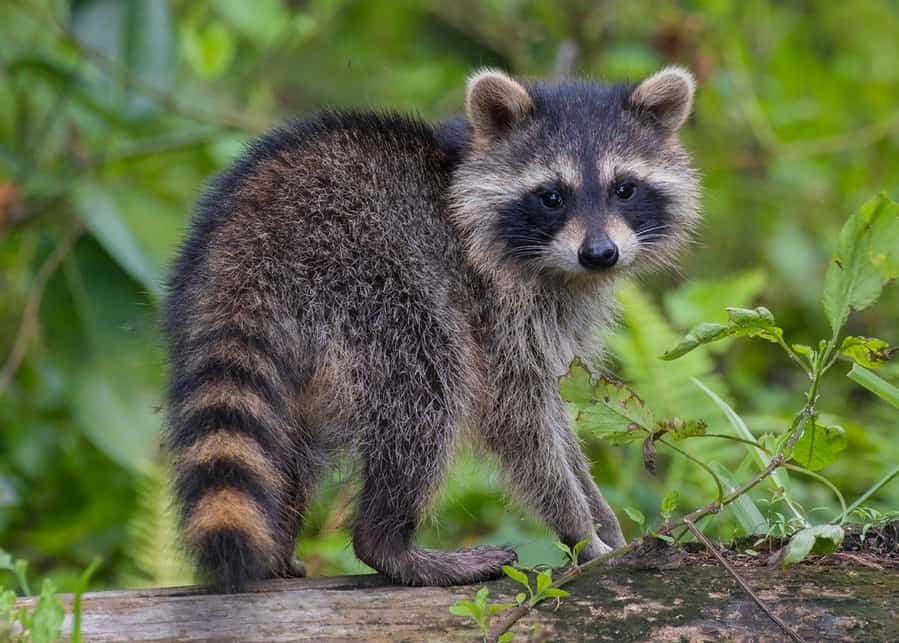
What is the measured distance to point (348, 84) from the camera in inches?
312

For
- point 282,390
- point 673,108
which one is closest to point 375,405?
point 282,390

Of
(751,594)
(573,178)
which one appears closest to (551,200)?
(573,178)

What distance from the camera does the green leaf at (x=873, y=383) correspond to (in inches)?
153

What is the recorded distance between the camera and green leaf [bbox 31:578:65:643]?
3092mm

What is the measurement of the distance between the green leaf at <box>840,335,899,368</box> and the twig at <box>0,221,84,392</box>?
4683mm

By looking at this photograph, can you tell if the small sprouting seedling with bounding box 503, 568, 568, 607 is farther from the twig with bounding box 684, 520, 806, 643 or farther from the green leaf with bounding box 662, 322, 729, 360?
the green leaf with bounding box 662, 322, 729, 360

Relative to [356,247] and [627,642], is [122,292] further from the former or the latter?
[627,642]

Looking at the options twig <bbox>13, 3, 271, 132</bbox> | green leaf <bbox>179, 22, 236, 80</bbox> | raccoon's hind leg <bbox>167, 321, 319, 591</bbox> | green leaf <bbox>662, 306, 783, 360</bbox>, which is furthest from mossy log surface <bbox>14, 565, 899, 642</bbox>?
green leaf <bbox>179, 22, 236, 80</bbox>

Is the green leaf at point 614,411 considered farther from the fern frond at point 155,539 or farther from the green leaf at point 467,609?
the fern frond at point 155,539

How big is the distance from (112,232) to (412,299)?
2797 millimetres

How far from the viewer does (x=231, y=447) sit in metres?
3.78

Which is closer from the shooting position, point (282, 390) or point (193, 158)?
point (282, 390)

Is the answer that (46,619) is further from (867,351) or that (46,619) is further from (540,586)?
(867,351)

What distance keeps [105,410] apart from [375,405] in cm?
284
